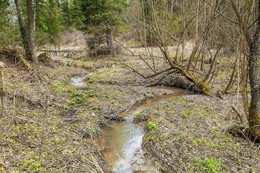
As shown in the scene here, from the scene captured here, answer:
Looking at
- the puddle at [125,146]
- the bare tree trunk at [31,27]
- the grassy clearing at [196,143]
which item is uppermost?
the bare tree trunk at [31,27]

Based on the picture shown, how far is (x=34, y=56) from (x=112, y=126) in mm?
7628

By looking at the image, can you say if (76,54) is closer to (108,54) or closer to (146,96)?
(108,54)

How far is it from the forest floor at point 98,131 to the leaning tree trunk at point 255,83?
37 cm

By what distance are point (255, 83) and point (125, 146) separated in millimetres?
3439

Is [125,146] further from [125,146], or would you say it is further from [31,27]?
[31,27]

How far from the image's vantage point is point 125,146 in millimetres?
5723

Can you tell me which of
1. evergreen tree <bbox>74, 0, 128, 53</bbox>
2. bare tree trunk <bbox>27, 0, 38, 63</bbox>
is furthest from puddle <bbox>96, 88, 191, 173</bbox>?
evergreen tree <bbox>74, 0, 128, 53</bbox>

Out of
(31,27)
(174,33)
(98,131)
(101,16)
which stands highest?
(101,16)

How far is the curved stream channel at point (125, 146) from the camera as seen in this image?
4.80 meters

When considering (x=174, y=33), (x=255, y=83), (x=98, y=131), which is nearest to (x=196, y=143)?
(x=255, y=83)

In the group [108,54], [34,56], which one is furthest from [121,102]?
[108,54]

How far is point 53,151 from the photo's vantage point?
179 inches

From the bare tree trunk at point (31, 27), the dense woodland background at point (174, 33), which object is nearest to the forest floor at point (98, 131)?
the dense woodland background at point (174, 33)

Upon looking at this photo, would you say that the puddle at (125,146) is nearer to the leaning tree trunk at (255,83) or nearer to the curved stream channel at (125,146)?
the curved stream channel at (125,146)
